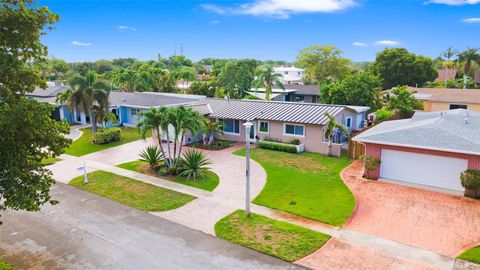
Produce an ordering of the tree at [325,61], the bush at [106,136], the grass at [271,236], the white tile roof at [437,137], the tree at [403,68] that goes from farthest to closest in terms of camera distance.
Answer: the tree at [325,61] < the tree at [403,68] < the bush at [106,136] < the white tile roof at [437,137] < the grass at [271,236]

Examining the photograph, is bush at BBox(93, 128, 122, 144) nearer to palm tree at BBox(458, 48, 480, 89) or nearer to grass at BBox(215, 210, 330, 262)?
grass at BBox(215, 210, 330, 262)

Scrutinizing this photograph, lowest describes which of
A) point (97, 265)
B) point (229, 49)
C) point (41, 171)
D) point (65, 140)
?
point (97, 265)

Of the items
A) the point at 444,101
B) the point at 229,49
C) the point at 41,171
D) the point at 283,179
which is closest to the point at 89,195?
the point at 41,171

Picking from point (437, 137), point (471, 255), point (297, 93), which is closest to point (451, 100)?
point (297, 93)

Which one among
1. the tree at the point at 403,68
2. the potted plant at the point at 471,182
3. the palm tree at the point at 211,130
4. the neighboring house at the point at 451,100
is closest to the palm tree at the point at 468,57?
the tree at the point at 403,68

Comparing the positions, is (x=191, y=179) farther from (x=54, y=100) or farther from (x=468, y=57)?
(x=468, y=57)

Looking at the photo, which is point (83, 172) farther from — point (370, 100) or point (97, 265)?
point (370, 100)

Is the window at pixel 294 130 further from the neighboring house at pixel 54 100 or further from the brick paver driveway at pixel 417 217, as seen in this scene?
the neighboring house at pixel 54 100
